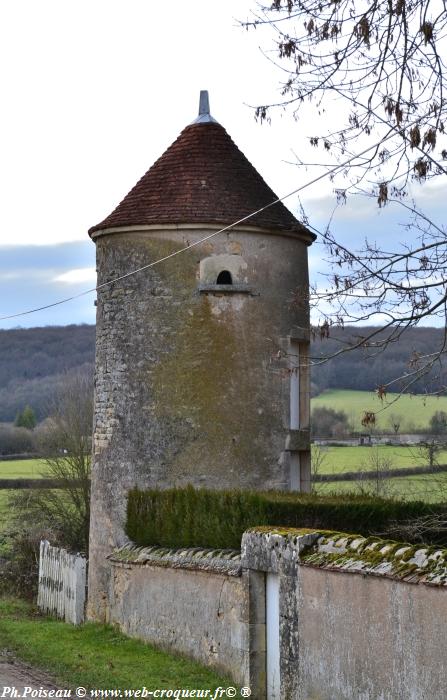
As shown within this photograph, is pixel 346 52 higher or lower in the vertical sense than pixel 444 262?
higher

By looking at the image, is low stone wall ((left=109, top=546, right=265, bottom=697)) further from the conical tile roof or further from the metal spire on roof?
the metal spire on roof

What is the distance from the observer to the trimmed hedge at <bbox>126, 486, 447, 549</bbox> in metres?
13.3

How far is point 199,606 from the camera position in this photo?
13.4 meters

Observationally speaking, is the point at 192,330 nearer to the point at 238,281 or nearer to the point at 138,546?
the point at 238,281

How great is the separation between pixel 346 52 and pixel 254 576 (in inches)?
234

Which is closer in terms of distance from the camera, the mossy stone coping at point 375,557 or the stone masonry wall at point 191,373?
the mossy stone coping at point 375,557

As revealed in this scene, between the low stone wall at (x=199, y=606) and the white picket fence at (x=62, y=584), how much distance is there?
242 centimetres

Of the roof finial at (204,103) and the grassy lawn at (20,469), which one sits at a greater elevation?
the roof finial at (204,103)

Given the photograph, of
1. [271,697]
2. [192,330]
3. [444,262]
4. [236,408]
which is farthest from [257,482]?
[444,262]

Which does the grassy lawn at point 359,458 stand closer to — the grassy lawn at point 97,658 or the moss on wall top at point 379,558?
the grassy lawn at point 97,658

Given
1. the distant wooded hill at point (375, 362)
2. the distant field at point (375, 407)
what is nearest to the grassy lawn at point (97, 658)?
the distant wooded hill at point (375, 362)

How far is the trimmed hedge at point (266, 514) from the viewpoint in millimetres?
13305

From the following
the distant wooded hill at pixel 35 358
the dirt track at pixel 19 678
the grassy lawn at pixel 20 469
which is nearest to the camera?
the dirt track at pixel 19 678

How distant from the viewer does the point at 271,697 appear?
11.8 m
